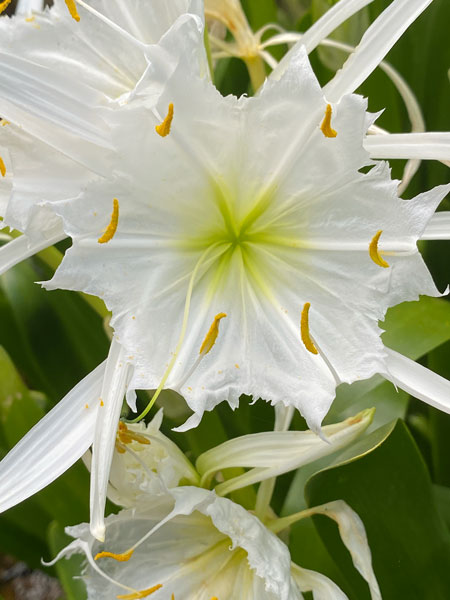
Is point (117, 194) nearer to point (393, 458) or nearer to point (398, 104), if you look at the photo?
point (393, 458)

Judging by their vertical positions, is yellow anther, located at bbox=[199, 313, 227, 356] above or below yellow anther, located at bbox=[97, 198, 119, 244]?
below

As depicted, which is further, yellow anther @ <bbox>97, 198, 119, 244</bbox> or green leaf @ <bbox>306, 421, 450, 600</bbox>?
green leaf @ <bbox>306, 421, 450, 600</bbox>

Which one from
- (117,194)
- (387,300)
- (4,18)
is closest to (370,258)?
(387,300)

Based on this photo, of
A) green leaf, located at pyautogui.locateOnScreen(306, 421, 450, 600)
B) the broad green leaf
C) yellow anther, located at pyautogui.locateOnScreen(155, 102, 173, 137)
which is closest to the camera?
yellow anther, located at pyautogui.locateOnScreen(155, 102, 173, 137)

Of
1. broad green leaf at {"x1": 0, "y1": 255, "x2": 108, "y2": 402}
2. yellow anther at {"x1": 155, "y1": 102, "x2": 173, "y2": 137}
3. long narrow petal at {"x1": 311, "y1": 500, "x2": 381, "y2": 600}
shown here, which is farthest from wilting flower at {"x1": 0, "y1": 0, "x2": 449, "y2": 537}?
broad green leaf at {"x1": 0, "y1": 255, "x2": 108, "y2": 402}

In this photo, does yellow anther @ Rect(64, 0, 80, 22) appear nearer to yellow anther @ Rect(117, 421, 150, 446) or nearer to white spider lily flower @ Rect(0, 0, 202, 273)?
white spider lily flower @ Rect(0, 0, 202, 273)

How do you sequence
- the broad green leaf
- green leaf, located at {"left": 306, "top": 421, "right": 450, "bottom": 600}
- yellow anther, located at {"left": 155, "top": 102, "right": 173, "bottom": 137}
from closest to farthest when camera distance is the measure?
yellow anther, located at {"left": 155, "top": 102, "right": 173, "bottom": 137}, green leaf, located at {"left": 306, "top": 421, "right": 450, "bottom": 600}, the broad green leaf

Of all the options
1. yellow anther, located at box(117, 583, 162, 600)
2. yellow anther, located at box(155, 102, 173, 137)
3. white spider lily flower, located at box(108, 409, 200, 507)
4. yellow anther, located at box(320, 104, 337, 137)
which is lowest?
yellow anther, located at box(117, 583, 162, 600)
